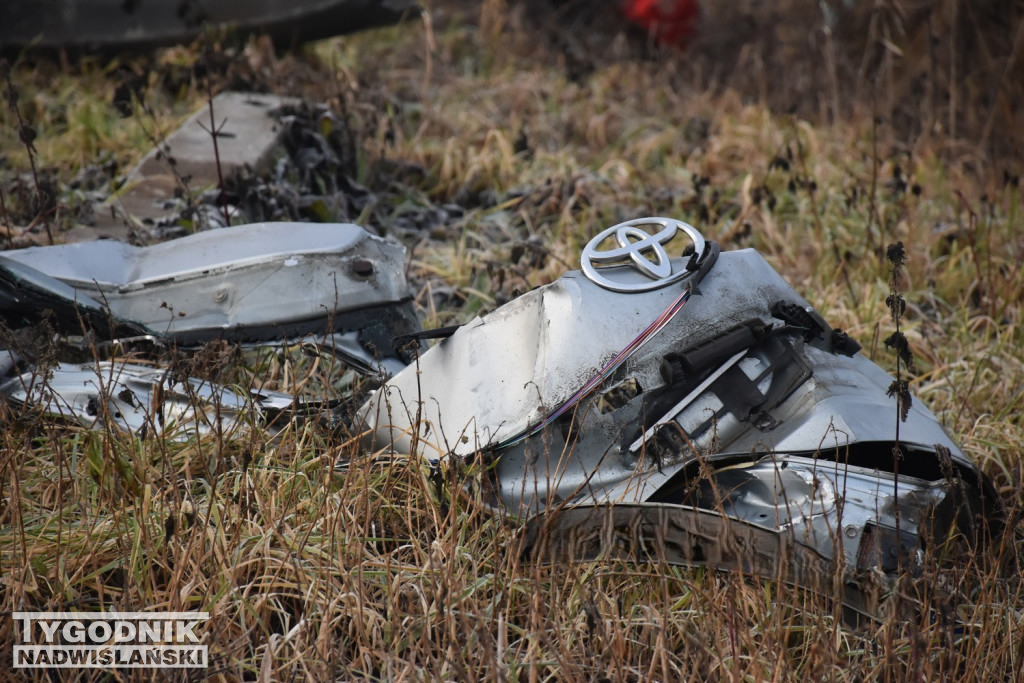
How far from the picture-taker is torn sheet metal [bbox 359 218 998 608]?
2.07m

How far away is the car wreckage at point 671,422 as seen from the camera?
2.01 metres

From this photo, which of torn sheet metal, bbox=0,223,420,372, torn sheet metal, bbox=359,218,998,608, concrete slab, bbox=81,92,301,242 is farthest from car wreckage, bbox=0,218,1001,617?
concrete slab, bbox=81,92,301,242

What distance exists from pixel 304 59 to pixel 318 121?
1747mm

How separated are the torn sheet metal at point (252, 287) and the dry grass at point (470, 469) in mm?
234

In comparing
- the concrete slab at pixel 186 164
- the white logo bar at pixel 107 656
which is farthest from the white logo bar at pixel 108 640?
the concrete slab at pixel 186 164

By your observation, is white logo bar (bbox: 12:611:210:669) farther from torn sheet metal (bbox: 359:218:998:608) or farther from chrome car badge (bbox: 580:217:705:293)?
chrome car badge (bbox: 580:217:705:293)

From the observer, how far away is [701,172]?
525 centimetres

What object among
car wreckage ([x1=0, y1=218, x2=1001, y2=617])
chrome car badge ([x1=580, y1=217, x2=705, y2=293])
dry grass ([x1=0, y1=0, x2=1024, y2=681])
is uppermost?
chrome car badge ([x1=580, y1=217, x2=705, y2=293])

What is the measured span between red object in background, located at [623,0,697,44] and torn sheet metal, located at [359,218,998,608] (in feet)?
19.4

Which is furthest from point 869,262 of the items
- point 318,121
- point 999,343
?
point 318,121

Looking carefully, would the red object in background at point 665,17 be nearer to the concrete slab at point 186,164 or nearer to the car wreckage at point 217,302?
the concrete slab at point 186,164

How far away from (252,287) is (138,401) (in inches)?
21.2

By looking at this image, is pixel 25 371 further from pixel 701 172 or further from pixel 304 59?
pixel 304 59

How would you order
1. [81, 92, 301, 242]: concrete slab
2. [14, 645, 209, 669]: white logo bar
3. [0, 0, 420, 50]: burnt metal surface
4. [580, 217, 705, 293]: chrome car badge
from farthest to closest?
[0, 0, 420, 50]: burnt metal surface < [81, 92, 301, 242]: concrete slab < [580, 217, 705, 293]: chrome car badge < [14, 645, 209, 669]: white logo bar
